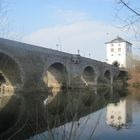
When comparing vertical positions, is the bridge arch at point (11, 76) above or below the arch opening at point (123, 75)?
below

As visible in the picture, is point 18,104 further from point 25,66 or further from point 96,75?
point 96,75

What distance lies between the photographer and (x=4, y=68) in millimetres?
31281

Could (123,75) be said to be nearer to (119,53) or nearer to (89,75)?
(119,53)

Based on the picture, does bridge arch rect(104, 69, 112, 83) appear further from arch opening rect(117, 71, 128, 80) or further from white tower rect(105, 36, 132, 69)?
white tower rect(105, 36, 132, 69)

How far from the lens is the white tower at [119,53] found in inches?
2953

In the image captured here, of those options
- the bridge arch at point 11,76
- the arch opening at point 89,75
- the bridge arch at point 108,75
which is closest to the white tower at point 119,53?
the bridge arch at point 108,75

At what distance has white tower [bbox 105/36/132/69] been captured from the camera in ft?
246

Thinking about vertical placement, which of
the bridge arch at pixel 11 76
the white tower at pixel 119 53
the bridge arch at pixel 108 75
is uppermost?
the white tower at pixel 119 53

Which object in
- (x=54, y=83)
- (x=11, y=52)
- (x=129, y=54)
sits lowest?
(x=54, y=83)

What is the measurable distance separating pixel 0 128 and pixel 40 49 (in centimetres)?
2170

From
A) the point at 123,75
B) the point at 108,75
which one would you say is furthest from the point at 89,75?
the point at 123,75

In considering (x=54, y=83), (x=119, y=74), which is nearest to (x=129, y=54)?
(x=119, y=74)

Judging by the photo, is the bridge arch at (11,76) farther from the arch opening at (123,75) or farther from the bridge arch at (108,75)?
the arch opening at (123,75)

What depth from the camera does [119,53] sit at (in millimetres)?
76812
